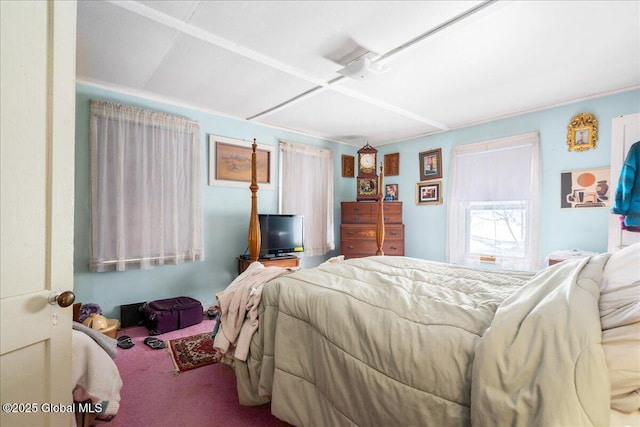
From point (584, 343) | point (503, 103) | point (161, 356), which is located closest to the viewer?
point (584, 343)

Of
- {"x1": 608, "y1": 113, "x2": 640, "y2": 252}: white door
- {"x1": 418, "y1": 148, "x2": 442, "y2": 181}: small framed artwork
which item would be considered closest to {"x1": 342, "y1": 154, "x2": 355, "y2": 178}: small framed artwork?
{"x1": 418, "y1": 148, "x2": 442, "y2": 181}: small framed artwork

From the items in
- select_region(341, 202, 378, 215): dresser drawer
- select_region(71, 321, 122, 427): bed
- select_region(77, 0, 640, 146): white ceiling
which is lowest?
select_region(71, 321, 122, 427): bed

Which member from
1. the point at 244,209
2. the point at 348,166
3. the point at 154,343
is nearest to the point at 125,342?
the point at 154,343

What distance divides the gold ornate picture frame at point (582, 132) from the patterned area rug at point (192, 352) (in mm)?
4229

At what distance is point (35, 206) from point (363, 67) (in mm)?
2192

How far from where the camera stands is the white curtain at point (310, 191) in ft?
13.9

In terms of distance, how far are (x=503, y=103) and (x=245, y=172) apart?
324cm

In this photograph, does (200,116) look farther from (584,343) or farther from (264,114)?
(584,343)

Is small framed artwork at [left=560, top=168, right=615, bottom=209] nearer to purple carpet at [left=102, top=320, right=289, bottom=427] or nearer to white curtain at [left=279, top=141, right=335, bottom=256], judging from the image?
white curtain at [left=279, top=141, right=335, bottom=256]

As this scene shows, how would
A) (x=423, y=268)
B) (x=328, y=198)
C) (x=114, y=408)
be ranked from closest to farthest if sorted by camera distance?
(x=114, y=408) → (x=423, y=268) → (x=328, y=198)

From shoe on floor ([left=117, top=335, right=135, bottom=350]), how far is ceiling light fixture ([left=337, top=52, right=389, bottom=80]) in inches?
119

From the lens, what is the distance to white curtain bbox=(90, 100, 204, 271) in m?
2.81

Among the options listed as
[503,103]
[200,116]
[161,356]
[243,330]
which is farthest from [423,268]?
[200,116]

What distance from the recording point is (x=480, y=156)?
12.5 feet
